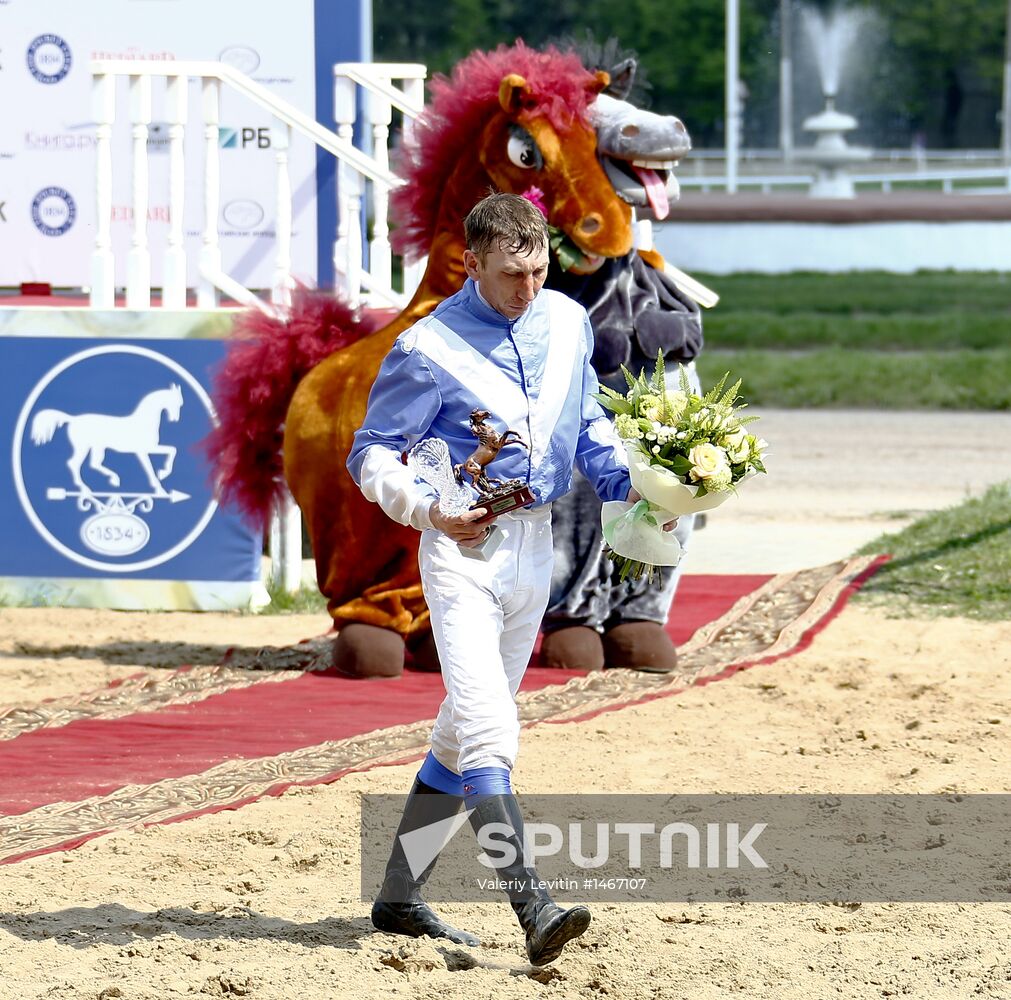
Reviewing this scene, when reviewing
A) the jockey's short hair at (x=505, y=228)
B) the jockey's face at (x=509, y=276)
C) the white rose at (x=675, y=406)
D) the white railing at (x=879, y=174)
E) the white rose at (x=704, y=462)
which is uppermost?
the white railing at (x=879, y=174)

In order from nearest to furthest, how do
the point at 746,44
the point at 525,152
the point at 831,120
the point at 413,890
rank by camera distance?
the point at 413,890 < the point at 525,152 < the point at 831,120 < the point at 746,44

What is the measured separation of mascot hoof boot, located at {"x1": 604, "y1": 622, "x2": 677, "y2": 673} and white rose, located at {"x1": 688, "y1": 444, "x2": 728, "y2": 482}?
2772mm

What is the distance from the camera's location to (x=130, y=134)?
884cm

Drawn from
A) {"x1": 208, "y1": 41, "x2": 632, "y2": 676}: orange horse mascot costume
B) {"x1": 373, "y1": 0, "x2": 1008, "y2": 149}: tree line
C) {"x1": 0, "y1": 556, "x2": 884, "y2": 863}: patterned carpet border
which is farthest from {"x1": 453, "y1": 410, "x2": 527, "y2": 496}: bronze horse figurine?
{"x1": 373, "y1": 0, "x2": 1008, "y2": 149}: tree line

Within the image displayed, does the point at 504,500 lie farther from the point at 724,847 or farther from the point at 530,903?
the point at 724,847

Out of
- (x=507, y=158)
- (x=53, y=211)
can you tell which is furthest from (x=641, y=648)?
(x=53, y=211)

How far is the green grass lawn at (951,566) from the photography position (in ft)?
24.5

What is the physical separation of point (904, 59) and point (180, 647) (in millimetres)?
48524

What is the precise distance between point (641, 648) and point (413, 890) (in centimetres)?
265

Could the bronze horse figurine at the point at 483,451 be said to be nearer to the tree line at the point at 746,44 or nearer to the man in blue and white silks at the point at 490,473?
the man in blue and white silks at the point at 490,473

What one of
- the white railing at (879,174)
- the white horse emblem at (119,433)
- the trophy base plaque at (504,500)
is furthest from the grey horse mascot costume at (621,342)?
the white railing at (879,174)

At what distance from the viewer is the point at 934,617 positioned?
7.31 meters

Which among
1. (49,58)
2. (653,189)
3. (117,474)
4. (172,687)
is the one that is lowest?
(172,687)

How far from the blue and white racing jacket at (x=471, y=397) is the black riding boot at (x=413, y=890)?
61 cm
